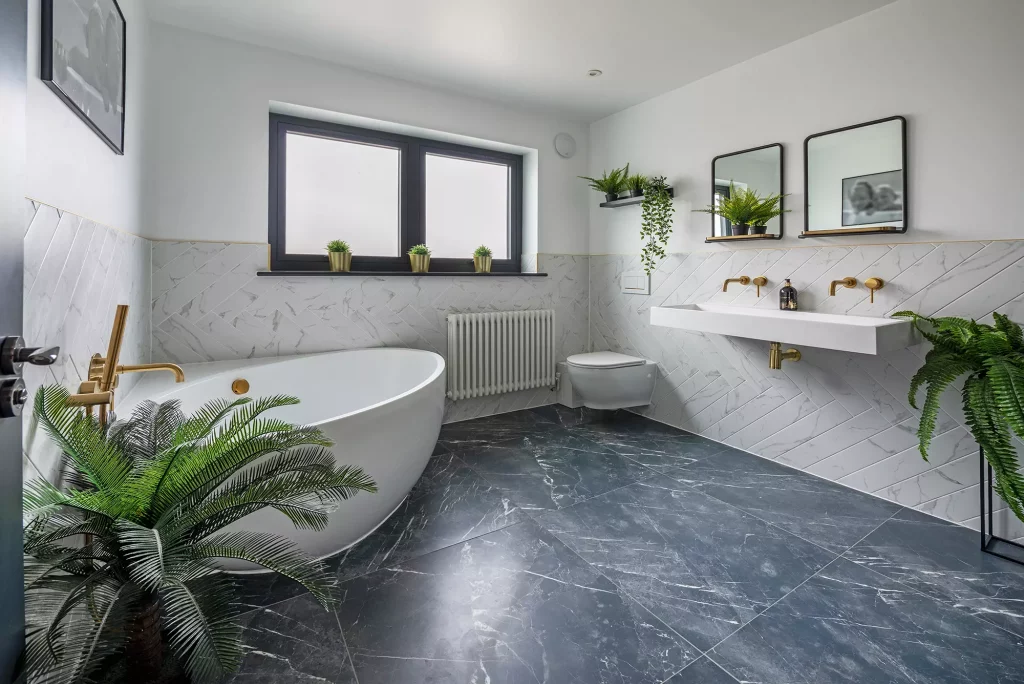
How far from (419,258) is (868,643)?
281cm

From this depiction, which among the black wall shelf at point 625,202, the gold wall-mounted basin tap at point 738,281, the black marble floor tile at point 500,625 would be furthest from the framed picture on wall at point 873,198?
the black marble floor tile at point 500,625

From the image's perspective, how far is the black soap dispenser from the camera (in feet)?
8.72

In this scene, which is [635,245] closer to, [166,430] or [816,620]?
[816,620]

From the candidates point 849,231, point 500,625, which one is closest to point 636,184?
point 849,231

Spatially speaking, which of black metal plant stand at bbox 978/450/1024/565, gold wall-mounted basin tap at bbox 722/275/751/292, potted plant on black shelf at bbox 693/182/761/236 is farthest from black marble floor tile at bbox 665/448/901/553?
potted plant on black shelf at bbox 693/182/761/236

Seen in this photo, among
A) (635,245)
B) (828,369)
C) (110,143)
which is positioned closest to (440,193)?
(635,245)

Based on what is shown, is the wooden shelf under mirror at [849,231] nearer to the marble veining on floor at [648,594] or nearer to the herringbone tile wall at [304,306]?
the marble veining on floor at [648,594]

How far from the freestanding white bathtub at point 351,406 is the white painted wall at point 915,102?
2.06 meters

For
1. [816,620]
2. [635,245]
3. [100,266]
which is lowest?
[816,620]

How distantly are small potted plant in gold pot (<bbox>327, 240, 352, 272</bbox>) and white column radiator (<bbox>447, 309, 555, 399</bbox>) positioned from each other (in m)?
0.72

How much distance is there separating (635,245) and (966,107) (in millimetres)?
1839

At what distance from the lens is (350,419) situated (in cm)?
163

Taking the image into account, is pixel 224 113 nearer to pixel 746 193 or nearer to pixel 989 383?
pixel 746 193

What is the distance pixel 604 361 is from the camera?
334 cm
